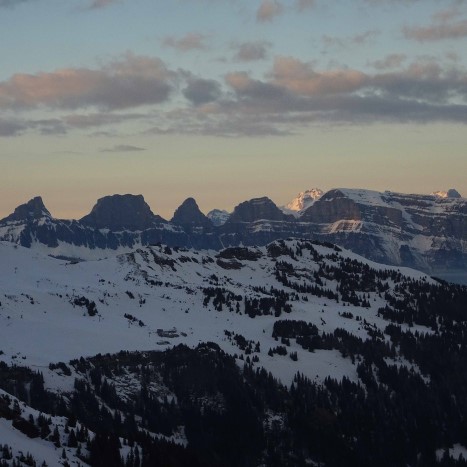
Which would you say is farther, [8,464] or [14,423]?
[14,423]

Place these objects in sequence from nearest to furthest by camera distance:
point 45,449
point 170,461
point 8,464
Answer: point 8,464 < point 45,449 < point 170,461

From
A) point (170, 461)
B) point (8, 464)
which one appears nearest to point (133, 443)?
point (170, 461)

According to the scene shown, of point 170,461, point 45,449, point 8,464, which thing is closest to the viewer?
point 8,464

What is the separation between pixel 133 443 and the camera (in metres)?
144

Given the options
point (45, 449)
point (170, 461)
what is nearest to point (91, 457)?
point (45, 449)

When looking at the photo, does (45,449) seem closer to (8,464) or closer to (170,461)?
(8,464)

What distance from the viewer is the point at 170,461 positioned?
137375 mm

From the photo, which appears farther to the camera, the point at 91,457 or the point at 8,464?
Answer: the point at 91,457

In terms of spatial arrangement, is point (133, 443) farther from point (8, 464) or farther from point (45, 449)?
point (8, 464)

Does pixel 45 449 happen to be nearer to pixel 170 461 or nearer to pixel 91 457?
pixel 91 457

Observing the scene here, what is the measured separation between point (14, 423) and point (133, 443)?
Answer: 73.7 feet

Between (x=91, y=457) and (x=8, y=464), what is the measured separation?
16.5 meters

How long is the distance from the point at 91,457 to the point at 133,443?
744 inches

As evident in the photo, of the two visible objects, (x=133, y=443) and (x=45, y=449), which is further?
(x=133, y=443)
